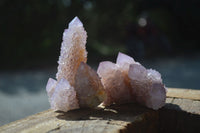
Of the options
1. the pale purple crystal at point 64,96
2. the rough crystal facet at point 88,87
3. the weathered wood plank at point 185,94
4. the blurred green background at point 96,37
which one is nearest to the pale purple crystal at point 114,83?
the rough crystal facet at point 88,87

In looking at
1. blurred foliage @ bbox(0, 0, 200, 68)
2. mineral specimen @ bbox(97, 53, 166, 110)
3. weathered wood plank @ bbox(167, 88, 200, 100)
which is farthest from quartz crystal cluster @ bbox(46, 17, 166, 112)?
blurred foliage @ bbox(0, 0, 200, 68)

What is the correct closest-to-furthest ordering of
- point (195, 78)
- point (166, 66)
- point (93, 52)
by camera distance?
point (195, 78)
point (166, 66)
point (93, 52)

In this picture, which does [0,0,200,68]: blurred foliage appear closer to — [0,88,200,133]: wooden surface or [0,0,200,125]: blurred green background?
[0,0,200,125]: blurred green background

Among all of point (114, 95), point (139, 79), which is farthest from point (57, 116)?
point (139, 79)

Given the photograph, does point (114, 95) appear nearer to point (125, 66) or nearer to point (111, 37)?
point (125, 66)

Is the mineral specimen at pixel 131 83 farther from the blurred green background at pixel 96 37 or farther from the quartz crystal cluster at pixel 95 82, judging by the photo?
the blurred green background at pixel 96 37

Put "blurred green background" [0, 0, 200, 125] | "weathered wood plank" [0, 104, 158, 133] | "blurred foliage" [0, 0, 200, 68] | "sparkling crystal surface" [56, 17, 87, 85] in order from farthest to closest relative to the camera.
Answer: "blurred foliage" [0, 0, 200, 68]
"blurred green background" [0, 0, 200, 125]
"sparkling crystal surface" [56, 17, 87, 85]
"weathered wood plank" [0, 104, 158, 133]
